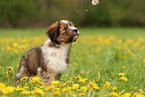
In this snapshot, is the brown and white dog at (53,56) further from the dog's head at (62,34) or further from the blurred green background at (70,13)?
the blurred green background at (70,13)

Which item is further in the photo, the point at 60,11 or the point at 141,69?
the point at 60,11

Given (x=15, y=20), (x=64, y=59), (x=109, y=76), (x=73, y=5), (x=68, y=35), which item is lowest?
(x=109, y=76)

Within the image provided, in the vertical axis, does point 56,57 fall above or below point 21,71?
above

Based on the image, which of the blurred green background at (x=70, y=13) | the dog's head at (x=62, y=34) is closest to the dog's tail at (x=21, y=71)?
the dog's head at (x=62, y=34)

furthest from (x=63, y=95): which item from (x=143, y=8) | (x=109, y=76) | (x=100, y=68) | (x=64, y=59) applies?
(x=143, y=8)

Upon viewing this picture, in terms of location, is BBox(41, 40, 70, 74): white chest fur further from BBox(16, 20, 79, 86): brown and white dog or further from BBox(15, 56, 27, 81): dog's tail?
BBox(15, 56, 27, 81): dog's tail

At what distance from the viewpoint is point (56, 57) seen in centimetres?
347

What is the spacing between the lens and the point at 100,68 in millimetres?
4641

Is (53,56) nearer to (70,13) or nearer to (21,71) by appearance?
(21,71)

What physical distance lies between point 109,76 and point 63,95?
7.09 feet

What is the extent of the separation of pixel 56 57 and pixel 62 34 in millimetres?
435

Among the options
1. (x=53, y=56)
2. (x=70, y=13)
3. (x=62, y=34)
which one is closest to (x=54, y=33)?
(x=62, y=34)

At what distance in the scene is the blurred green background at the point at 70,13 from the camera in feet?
81.7

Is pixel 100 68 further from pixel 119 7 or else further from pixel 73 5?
pixel 119 7
